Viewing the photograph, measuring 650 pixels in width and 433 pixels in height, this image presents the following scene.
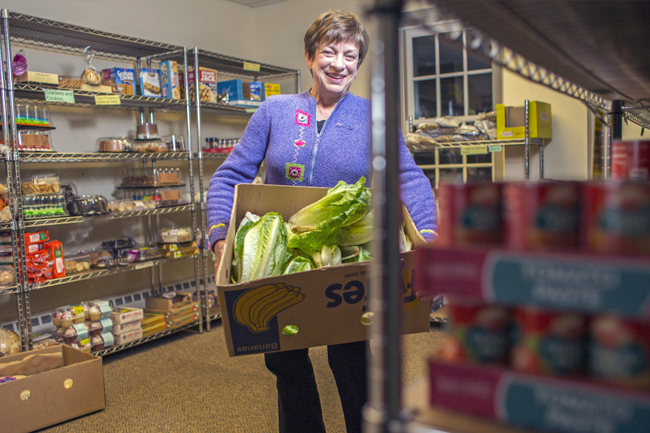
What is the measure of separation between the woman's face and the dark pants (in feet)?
2.72

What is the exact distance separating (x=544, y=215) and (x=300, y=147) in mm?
1310

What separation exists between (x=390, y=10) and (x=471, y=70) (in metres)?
4.56

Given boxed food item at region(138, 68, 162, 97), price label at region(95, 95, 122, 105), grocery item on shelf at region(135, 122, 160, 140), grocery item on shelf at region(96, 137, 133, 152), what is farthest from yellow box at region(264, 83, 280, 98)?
price label at region(95, 95, 122, 105)

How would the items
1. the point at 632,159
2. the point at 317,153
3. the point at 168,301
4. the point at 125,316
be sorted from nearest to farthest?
the point at 632,159
the point at 317,153
the point at 125,316
the point at 168,301

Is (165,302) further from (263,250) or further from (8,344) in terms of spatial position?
(263,250)

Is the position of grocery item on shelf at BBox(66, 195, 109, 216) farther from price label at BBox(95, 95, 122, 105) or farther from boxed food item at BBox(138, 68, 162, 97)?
boxed food item at BBox(138, 68, 162, 97)

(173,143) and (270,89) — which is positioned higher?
(270,89)

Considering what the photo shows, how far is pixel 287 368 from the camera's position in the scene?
1.60 metres

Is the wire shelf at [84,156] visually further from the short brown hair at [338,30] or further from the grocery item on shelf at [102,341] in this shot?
the short brown hair at [338,30]

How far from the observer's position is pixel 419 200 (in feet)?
5.08

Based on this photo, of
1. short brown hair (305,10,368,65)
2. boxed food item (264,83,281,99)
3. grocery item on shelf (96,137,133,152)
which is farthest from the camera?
boxed food item (264,83,281,99)

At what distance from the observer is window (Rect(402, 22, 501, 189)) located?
474 cm

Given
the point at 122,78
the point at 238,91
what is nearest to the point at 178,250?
the point at 122,78

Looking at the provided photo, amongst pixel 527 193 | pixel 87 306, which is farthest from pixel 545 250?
pixel 87 306
